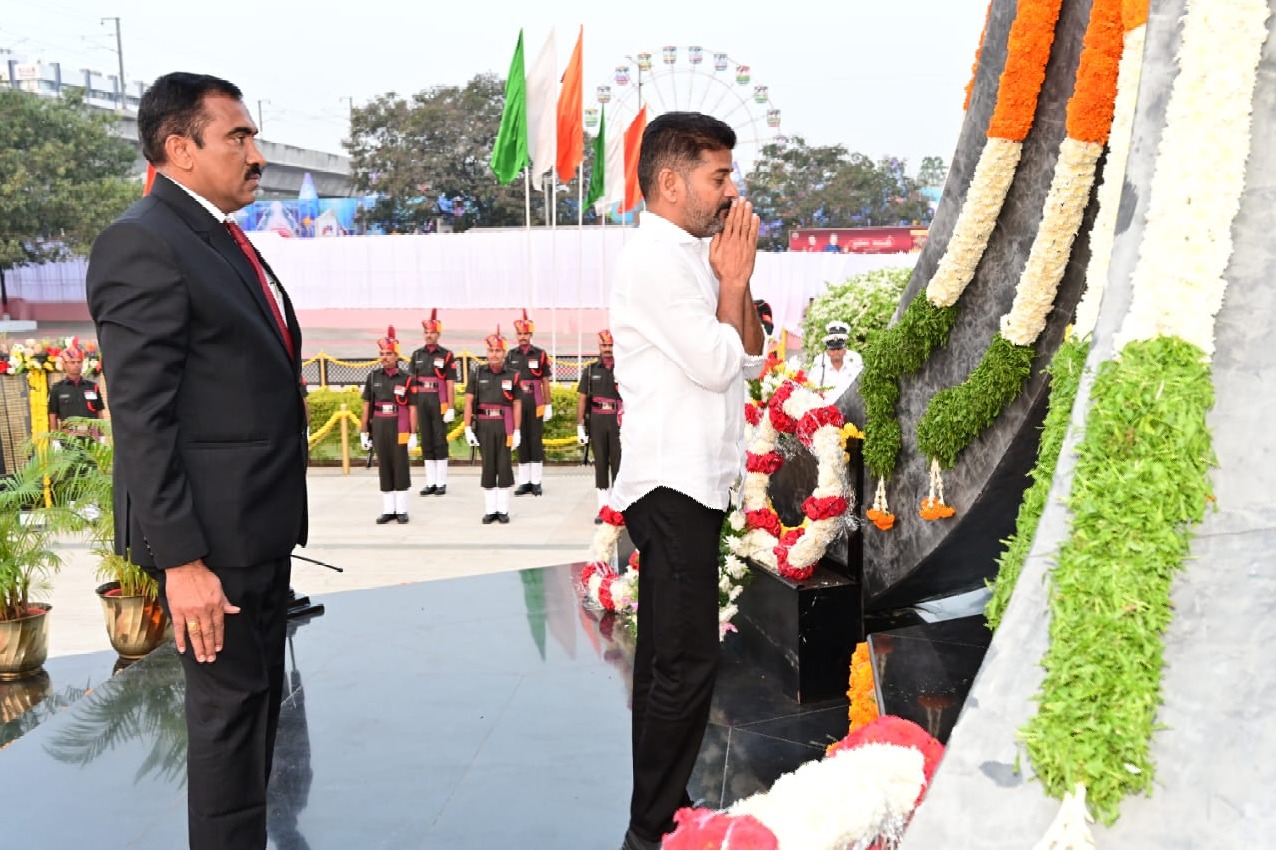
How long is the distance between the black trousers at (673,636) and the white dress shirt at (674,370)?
6 centimetres

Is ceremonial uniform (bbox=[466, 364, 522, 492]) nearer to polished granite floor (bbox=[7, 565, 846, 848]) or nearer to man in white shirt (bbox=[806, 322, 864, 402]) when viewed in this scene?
man in white shirt (bbox=[806, 322, 864, 402])

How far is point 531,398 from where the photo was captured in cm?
996

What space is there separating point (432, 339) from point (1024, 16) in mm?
7126

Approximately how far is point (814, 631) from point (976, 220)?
4.85ft

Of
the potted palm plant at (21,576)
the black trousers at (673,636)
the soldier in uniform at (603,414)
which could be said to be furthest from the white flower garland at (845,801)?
the soldier in uniform at (603,414)

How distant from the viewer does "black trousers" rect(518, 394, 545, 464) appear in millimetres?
9898

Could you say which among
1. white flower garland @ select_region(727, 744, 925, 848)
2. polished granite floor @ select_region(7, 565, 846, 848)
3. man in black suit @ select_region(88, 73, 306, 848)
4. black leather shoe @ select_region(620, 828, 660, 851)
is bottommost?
polished granite floor @ select_region(7, 565, 846, 848)

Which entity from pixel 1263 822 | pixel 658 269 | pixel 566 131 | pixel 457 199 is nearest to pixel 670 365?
pixel 658 269

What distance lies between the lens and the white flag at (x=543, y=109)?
11.0 meters

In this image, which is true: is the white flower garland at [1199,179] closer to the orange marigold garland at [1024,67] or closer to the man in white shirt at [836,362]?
the orange marigold garland at [1024,67]

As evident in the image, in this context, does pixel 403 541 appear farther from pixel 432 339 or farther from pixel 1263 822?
pixel 1263 822

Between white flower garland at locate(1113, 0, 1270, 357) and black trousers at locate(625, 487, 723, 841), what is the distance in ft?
3.20

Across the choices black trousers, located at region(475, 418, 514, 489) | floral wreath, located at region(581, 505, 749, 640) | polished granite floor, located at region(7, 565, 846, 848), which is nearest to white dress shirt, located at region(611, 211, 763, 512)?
polished granite floor, located at region(7, 565, 846, 848)

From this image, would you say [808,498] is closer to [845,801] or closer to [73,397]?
[845,801]
